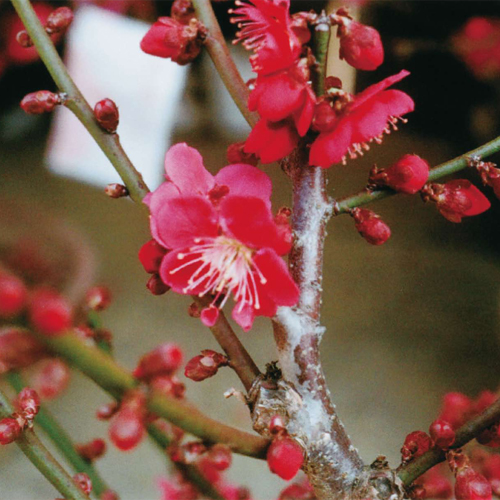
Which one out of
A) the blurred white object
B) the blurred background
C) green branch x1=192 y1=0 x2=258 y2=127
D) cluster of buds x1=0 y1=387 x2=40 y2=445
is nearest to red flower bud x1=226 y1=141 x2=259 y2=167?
green branch x1=192 y1=0 x2=258 y2=127

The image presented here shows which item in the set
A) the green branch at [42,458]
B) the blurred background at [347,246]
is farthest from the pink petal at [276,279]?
the blurred background at [347,246]

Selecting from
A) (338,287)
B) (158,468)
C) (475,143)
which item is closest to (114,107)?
(158,468)

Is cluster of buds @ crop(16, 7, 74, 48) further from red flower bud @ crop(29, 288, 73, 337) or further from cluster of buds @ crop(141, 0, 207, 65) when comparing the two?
red flower bud @ crop(29, 288, 73, 337)

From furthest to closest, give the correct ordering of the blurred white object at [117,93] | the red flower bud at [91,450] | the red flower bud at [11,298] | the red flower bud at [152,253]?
the blurred white object at [117,93] < the red flower bud at [91,450] < the red flower bud at [152,253] < the red flower bud at [11,298]

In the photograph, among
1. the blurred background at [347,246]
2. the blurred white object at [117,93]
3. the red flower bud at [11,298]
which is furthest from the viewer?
the blurred white object at [117,93]

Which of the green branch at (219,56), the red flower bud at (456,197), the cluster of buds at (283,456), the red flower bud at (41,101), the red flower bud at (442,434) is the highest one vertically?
the red flower bud at (41,101)

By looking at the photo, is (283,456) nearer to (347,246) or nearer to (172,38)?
(172,38)

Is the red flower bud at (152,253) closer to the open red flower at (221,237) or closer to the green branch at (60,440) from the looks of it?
the open red flower at (221,237)

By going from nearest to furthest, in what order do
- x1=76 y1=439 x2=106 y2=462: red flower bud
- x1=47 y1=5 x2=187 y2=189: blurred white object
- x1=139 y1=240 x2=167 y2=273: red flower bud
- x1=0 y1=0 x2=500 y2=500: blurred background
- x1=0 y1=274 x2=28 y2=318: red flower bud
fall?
x1=0 y1=274 x2=28 y2=318: red flower bud
x1=139 y1=240 x2=167 y2=273: red flower bud
x1=76 y1=439 x2=106 y2=462: red flower bud
x1=0 y1=0 x2=500 y2=500: blurred background
x1=47 y1=5 x2=187 y2=189: blurred white object
